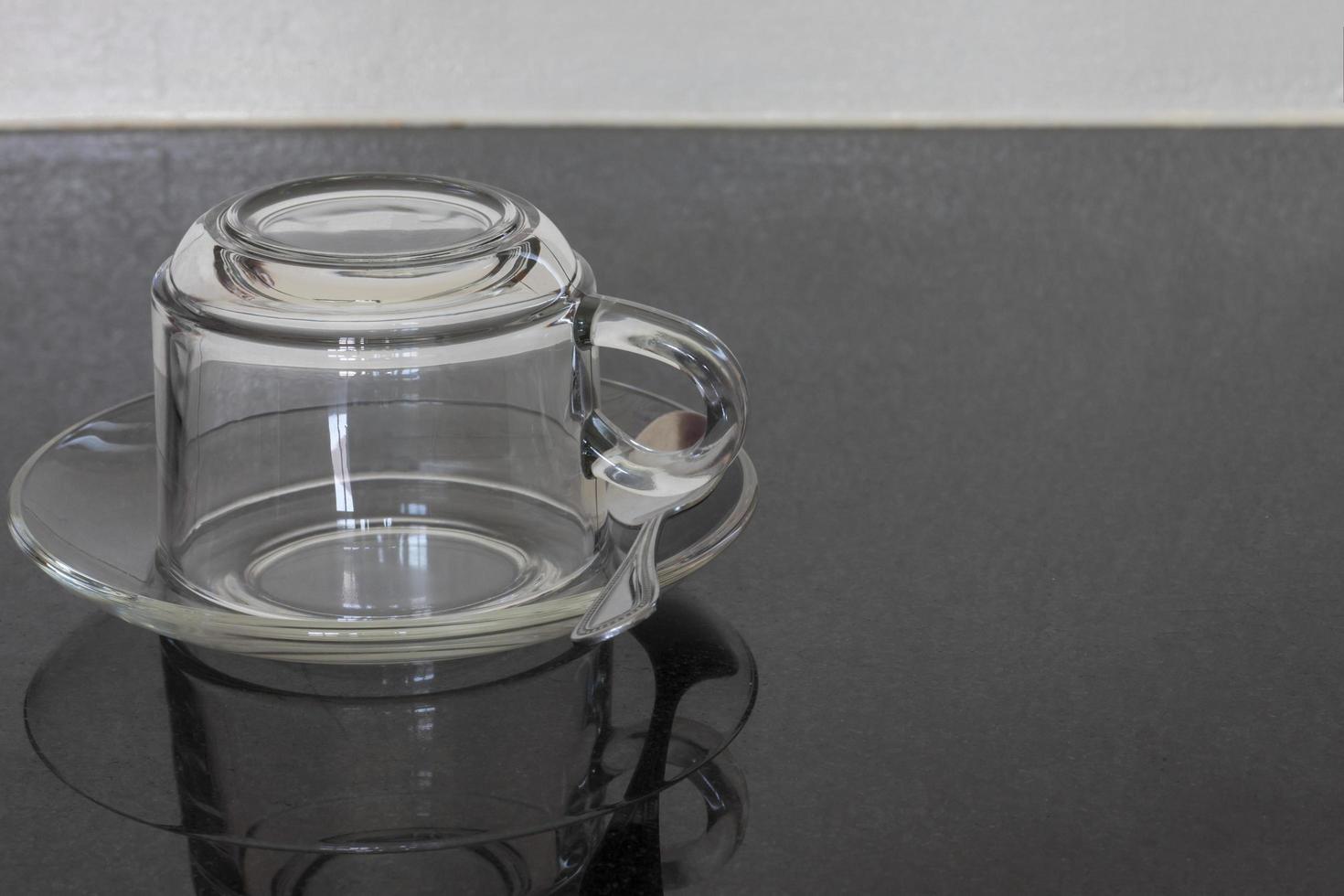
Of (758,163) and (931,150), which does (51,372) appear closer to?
(758,163)

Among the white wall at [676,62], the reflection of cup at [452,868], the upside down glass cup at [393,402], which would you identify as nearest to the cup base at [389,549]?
the upside down glass cup at [393,402]

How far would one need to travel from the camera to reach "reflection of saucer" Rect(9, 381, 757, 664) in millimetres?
449

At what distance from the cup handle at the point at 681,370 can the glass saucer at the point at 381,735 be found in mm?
63

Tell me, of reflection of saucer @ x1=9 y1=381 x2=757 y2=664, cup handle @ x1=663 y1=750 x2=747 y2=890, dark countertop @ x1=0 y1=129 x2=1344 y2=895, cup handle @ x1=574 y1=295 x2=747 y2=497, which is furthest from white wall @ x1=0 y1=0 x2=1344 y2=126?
cup handle @ x1=663 y1=750 x2=747 y2=890

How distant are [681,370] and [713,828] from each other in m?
0.16

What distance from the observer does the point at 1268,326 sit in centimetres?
91

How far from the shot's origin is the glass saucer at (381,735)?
45 cm

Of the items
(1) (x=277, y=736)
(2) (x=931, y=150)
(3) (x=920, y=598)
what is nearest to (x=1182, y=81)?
(2) (x=931, y=150)

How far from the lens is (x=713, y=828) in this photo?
1.49 ft

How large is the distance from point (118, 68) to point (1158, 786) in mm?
1130

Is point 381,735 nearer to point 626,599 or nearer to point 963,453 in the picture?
point 626,599

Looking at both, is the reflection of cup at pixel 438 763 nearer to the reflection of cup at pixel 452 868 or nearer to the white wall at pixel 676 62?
the reflection of cup at pixel 452 868

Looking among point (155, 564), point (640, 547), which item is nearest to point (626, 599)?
point (640, 547)

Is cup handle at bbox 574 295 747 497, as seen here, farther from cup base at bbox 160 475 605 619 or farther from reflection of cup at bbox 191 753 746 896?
reflection of cup at bbox 191 753 746 896
